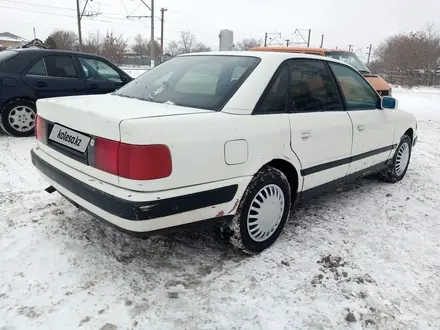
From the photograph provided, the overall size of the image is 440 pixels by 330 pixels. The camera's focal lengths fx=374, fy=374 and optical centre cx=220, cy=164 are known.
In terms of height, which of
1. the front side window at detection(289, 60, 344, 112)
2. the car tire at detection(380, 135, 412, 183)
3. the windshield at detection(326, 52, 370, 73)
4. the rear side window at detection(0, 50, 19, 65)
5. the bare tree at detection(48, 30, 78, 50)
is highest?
the bare tree at detection(48, 30, 78, 50)

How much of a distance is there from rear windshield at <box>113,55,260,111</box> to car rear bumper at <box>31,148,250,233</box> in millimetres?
594

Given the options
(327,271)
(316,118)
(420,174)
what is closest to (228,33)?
(420,174)

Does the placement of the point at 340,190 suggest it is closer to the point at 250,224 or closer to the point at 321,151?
the point at 321,151

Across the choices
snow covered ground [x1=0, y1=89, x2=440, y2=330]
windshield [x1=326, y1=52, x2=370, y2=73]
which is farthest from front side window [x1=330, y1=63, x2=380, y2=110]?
windshield [x1=326, y1=52, x2=370, y2=73]

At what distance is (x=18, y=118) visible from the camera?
6.00m

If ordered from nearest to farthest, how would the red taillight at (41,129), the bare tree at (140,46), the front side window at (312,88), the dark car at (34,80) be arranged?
the red taillight at (41,129), the front side window at (312,88), the dark car at (34,80), the bare tree at (140,46)

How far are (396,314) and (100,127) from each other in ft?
6.82

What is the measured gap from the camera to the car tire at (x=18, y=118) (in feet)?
19.4

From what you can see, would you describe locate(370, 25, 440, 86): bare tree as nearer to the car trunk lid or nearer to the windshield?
the windshield

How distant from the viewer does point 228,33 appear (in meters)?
13.8

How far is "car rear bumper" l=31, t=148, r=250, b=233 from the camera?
210 centimetres

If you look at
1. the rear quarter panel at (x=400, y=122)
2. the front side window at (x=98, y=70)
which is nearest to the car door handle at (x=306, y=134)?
the rear quarter panel at (x=400, y=122)

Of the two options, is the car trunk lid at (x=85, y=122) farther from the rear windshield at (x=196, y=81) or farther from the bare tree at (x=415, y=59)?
the bare tree at (x=415, y=59)

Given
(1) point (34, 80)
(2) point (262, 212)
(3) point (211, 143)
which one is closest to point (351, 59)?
(1) point (34, 80)
